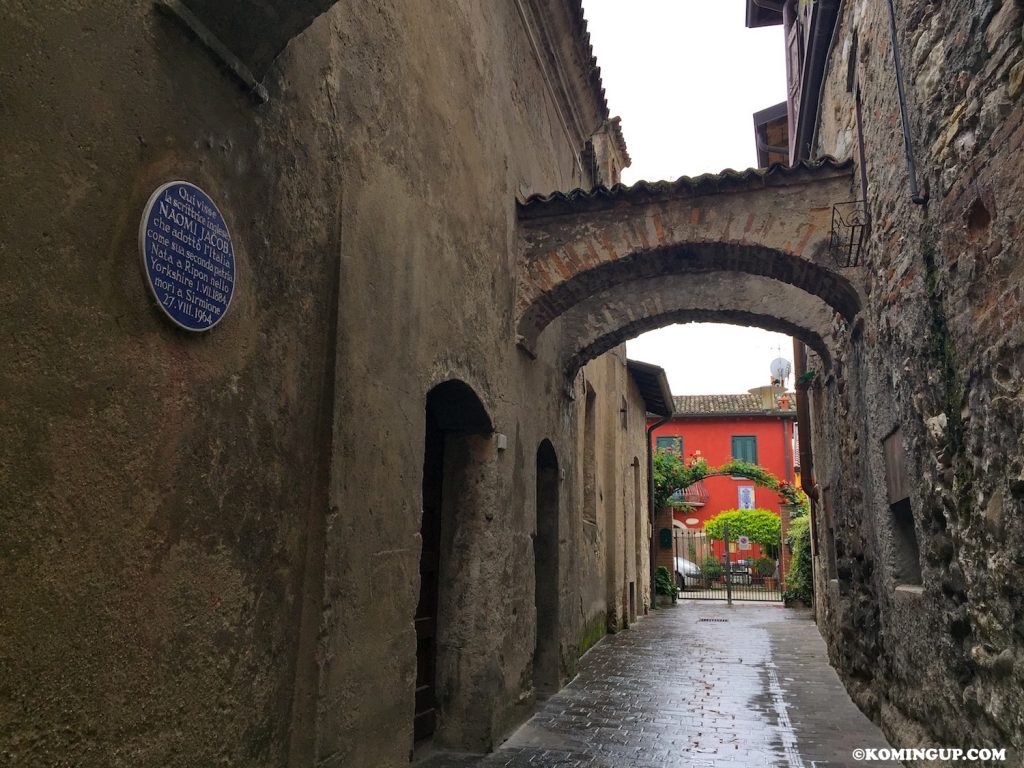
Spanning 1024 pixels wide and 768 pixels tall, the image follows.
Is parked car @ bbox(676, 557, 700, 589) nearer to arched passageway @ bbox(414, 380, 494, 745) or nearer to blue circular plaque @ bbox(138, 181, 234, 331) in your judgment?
arched passageway @ bbox(414, 380, 494, 745)

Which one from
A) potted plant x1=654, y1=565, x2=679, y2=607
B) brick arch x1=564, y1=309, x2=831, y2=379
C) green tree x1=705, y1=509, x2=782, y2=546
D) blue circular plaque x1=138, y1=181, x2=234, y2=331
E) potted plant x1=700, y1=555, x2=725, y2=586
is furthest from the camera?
green tree x1=705, y1=509, x2=782, y2=546

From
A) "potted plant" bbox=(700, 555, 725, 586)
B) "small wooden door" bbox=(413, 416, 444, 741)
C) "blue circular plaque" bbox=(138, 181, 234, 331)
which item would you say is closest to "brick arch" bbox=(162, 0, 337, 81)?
"blue circular plaque" bbox=(138, 181, 234, 331)

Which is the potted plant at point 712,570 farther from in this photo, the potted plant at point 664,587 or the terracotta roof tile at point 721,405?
the terracotta roof tile at point 721,405

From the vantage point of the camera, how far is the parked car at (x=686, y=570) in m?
24.3

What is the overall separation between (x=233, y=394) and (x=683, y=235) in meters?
4.40

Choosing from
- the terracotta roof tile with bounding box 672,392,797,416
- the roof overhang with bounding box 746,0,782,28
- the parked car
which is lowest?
the parked car

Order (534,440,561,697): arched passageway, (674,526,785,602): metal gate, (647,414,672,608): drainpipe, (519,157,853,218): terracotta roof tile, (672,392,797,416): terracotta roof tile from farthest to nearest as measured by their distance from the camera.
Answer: (672,392,797,416): terracotta roof tile < (674,526,785,602): metal gate < (647,414,672,608): drainpipe < (534,440,561,697): arched passageway < (519,157,853,218): terracotta roof tile

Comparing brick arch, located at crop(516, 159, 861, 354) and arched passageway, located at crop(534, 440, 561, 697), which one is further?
arched passageway, located at crop(534, 440, 561, 697)

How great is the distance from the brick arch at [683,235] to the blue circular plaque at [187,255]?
157 inches

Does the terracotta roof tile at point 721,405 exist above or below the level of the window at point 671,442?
above

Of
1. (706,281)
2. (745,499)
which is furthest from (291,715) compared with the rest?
(745,499)

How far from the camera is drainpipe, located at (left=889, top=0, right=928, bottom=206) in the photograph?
4012 mm

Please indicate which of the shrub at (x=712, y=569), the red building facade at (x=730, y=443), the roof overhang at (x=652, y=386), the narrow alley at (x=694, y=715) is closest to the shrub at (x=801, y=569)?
the roof overhang at (x=652, y=386)

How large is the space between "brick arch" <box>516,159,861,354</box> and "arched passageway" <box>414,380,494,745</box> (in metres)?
1.23
